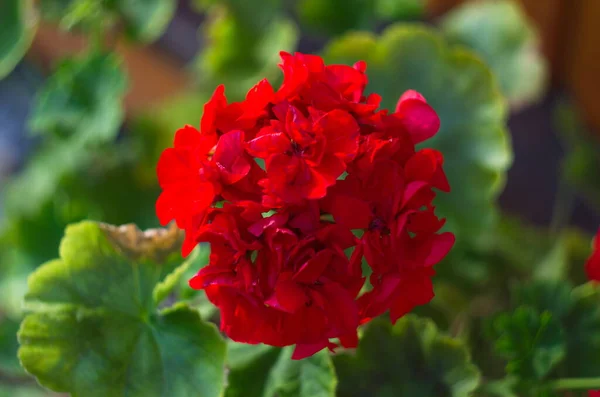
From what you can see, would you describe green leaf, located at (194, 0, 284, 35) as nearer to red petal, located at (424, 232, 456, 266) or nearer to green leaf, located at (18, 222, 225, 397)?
green leaf, located at (18, 222, 225, 397)

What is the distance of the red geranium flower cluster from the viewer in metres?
0.42

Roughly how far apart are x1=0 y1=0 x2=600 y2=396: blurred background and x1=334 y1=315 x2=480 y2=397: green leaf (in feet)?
1.29

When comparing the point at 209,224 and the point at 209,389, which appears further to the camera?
the point at 209,389

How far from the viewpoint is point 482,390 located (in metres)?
0.63

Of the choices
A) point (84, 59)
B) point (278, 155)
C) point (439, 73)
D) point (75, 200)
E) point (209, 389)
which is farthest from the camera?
point (75, 200)

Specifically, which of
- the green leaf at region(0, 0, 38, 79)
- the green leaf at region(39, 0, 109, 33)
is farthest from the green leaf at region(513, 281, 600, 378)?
the green leaf at region(0, 0, 38, 79)

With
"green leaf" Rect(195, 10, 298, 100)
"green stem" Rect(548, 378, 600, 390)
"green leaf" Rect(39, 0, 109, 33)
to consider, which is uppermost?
"green leaf" Rect(39, 0, 109, 33)

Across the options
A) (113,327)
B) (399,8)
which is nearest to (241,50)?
(399,8)

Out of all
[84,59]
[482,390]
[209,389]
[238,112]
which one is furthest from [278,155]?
[84,59]

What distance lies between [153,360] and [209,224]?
194mm

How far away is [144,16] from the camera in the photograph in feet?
2.90

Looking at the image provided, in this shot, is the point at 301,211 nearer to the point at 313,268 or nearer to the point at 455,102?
the point at 313,268

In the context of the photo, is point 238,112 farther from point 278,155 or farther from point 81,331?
point 81,331

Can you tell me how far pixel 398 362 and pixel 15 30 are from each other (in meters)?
0.70
